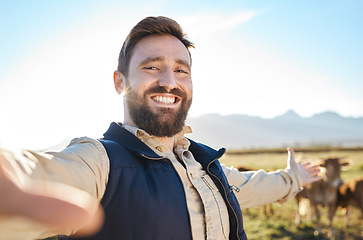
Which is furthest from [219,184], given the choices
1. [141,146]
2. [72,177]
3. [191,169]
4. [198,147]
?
[72,177]

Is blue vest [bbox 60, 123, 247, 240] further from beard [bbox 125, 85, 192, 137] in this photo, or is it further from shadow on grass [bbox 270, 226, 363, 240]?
shadow on grass [bbox 270, 226, 363, 240]

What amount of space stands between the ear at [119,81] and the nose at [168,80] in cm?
38

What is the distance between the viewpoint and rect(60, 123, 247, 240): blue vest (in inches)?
51.8

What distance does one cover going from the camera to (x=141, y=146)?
1.62 m

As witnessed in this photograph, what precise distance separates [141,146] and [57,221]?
3.16 ft

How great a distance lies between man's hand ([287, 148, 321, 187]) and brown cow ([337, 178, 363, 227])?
7.48 metres

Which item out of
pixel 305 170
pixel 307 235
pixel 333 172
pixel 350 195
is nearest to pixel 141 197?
pixel 305 170

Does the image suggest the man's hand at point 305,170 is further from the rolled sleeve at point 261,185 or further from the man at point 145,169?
the man at point 145,169

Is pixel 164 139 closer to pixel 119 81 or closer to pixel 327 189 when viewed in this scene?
pixel 119 81

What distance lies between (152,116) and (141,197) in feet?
2.25

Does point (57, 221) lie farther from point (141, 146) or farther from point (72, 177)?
point (141, 146)

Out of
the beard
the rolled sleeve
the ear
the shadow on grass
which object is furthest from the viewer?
the shadow on grass

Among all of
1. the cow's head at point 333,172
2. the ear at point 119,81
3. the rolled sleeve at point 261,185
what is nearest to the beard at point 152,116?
the ear at point 119,81

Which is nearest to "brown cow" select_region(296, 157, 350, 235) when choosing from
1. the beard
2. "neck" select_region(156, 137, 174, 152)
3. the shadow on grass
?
the shadow on grass
